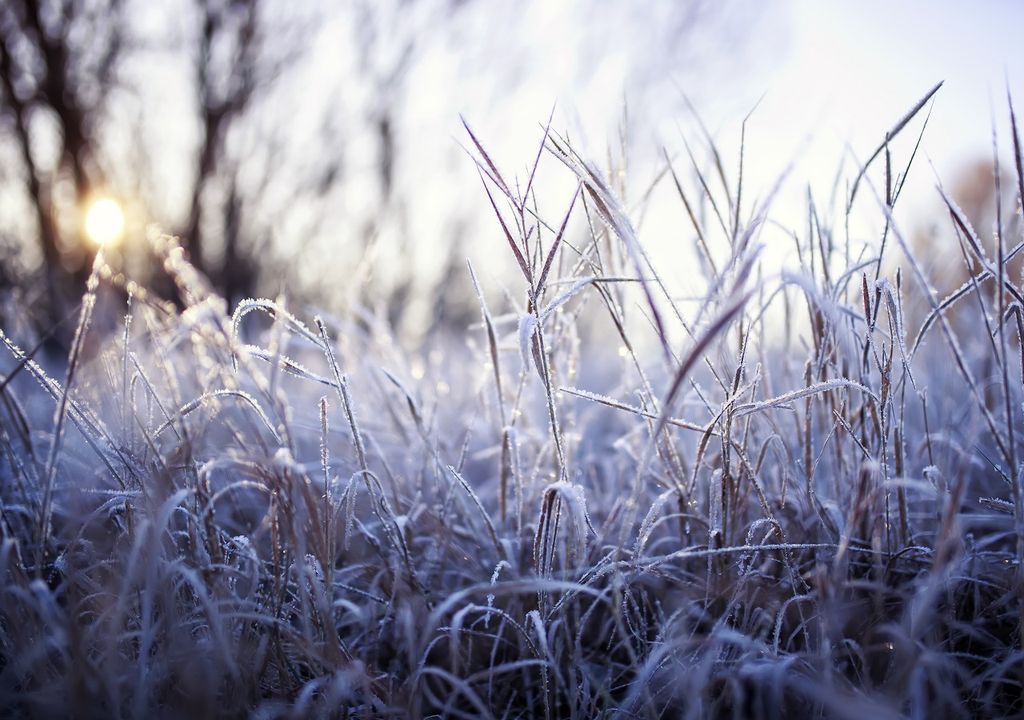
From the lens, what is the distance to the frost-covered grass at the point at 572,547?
682 millimetres

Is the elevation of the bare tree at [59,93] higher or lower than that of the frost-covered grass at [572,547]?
higher

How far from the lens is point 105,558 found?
35.2 inches

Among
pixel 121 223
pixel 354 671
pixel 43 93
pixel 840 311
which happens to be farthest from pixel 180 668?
pixel 43 93

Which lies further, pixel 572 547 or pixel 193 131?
pixel 193 131

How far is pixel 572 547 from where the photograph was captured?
2.90 ft

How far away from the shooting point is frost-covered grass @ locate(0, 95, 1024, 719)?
2.24 ft

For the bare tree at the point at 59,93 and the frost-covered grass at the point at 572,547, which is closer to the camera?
the frost-covered grass at the point at 572,547

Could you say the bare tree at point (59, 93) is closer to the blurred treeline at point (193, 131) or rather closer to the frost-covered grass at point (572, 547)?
the blurred treeline at point (193, 131)

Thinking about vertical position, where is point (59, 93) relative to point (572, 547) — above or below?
above

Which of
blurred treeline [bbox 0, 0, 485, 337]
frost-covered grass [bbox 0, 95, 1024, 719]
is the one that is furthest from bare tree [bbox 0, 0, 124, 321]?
frost-covered grass [bbox 0, 95, 1024, 719]

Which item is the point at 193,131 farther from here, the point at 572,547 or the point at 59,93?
the point at 572,547

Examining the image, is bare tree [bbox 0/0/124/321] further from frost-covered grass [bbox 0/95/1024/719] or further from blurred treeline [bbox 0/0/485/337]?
frost-covered grass [bbox 0/95/1024/719]

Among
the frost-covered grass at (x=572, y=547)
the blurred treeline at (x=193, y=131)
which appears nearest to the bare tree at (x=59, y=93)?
the blurred treeline at (x=193, y=131)

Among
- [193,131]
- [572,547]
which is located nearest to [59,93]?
[193,131]
